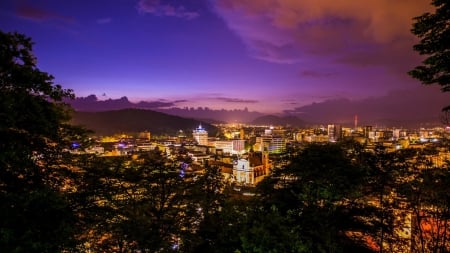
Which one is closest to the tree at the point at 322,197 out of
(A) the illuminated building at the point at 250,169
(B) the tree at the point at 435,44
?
(B) the tree at the point at 435,44

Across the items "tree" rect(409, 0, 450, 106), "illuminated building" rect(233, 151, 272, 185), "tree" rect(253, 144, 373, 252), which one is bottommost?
"illuminated building" rect(233, 151, 272, 185)

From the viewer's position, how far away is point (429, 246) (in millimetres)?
11555

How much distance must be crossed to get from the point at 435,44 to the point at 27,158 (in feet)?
30.4

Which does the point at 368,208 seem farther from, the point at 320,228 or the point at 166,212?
the point at 166,212

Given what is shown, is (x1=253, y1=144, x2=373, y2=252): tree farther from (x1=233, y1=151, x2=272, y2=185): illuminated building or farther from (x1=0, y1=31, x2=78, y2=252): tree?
(x1=233, y1=151, x2=272, y2=185): illuminated building

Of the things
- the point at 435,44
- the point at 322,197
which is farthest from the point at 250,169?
the point at 435,44

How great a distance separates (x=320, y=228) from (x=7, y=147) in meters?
8.29

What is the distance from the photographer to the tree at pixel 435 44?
7.09m

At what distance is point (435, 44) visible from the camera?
7367mm

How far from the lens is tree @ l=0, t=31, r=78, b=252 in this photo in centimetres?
616

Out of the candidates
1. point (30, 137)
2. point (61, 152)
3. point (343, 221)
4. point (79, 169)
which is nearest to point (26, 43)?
point (30, 137)

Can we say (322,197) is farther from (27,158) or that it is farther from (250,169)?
(250,169)

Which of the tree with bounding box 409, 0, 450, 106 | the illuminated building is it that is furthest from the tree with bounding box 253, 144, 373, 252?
the illuminated building

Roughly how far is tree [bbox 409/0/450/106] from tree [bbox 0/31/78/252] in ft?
27.7
